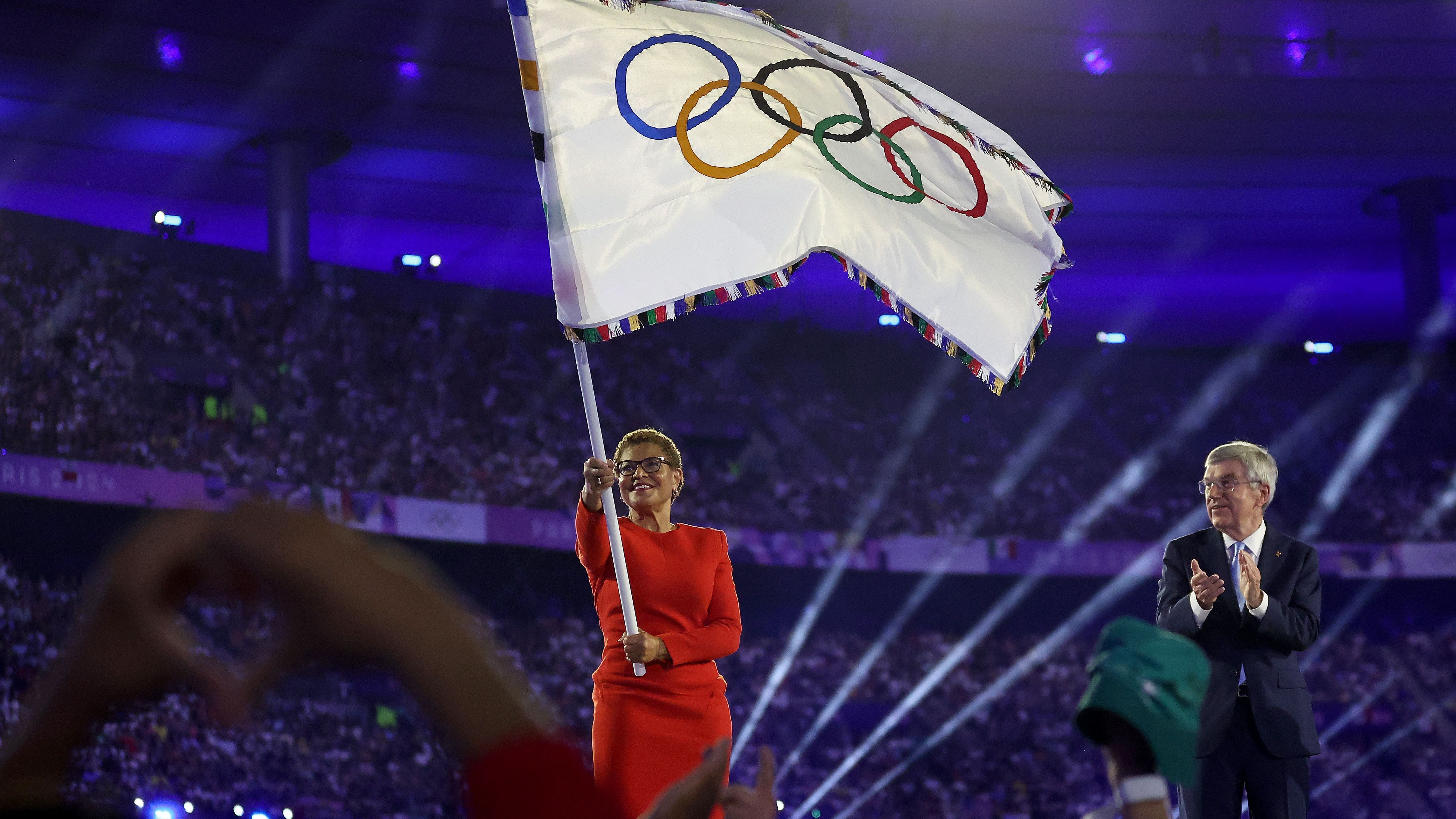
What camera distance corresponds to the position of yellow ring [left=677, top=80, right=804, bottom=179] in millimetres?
3695

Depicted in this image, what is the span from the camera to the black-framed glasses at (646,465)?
154 inches

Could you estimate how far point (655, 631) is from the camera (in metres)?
3.86

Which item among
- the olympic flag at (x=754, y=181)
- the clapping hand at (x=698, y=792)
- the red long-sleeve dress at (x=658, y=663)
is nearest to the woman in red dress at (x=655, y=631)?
the red long-sleeve dress at (x=658, y=663)

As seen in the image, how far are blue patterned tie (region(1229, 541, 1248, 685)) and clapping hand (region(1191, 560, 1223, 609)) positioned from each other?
0.21m

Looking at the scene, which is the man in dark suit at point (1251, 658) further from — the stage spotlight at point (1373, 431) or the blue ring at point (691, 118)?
the stage spotlight at point (1373, 431)

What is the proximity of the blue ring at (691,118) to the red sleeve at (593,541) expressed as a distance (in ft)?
3.42

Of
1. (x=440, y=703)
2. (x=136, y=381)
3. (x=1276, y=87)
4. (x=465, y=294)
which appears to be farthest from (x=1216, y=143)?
(x=440, y=703)

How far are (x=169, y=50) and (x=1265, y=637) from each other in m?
12.8

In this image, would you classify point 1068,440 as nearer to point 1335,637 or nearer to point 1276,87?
point 1335,637

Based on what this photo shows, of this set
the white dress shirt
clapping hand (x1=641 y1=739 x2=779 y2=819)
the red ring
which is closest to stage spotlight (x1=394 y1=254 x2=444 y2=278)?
the red ring

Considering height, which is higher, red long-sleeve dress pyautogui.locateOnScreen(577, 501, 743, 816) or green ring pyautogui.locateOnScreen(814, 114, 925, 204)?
green ring pyautogui.locateOnScreen(814, 114, 925, 204)

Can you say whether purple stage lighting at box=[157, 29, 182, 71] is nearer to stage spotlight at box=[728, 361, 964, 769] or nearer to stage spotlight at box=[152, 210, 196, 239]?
stage spotlight at box=[152, 210, 196, 239]

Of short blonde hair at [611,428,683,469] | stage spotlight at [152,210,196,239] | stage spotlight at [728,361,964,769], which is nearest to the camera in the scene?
short blonde hair at [611,428,683,469]

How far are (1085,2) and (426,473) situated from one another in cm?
910
